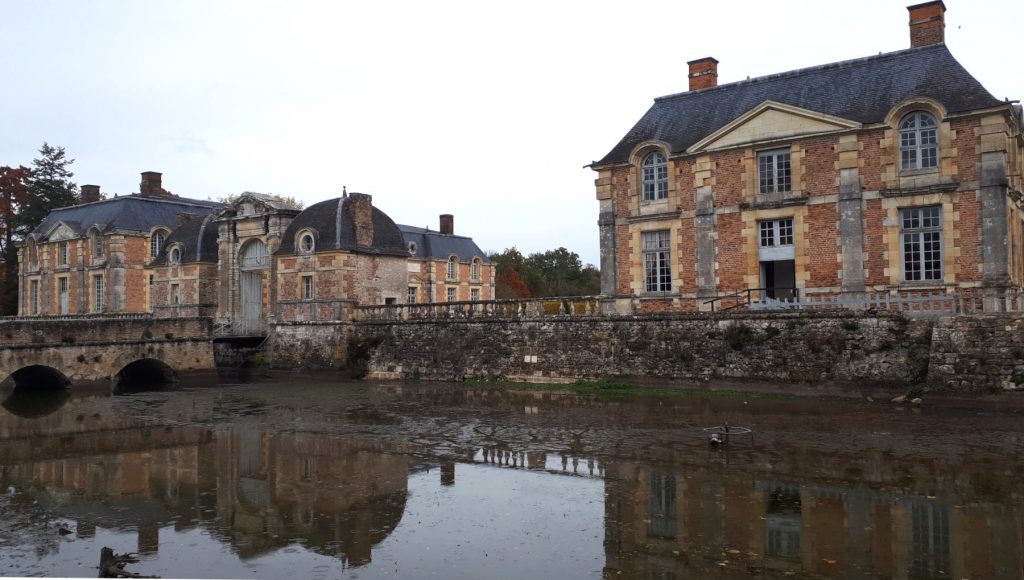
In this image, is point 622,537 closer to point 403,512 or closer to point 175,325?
point 403,512

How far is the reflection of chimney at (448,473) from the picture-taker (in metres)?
9.81

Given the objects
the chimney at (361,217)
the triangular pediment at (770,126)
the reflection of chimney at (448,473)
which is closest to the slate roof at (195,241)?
the chimney at (361,217)

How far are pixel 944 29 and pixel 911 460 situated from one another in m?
14.8

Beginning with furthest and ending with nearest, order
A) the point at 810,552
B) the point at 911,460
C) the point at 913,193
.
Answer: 1. the point at 913,193
2. the point at 911,460
3. the point at 810,552

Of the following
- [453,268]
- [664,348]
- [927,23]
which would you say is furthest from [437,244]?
[927,23]

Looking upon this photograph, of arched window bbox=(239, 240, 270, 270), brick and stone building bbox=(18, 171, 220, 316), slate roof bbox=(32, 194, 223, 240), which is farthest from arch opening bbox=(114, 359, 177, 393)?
slate roof bbox=(32, 194, 223, 240)

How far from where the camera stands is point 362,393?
20.4 m

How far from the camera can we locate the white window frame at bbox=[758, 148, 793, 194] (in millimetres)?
20250

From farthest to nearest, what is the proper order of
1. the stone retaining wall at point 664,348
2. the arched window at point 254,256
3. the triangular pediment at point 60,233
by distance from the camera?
the triangular pediment at point 60,233
the arched window at point 254,256
the stone retaining wall at point 664,348

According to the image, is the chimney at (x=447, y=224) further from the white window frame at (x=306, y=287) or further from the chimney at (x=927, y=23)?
the chimney at (x=927, y=23)

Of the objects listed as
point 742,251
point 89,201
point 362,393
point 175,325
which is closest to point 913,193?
point 742,251

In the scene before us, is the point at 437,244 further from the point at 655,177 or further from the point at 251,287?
the point at 655,177

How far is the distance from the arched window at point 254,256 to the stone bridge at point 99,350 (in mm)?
3369

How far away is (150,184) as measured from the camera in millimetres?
39031
